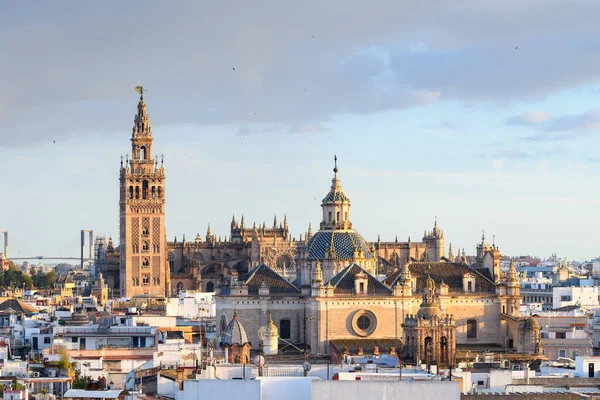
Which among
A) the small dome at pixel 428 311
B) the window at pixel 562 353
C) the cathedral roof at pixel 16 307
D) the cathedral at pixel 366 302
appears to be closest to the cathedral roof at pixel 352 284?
the cathedral at pixel 366 302

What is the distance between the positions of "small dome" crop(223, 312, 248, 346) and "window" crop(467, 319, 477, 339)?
14148 mm

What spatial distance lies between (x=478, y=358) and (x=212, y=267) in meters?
94.4

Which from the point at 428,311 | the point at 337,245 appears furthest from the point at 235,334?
the point at 337,245

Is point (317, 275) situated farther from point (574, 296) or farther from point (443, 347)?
point (574, 296)

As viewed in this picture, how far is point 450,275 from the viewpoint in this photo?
98.6 metres

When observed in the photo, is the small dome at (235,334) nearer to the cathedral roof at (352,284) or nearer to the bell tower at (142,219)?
the cathedral roof at (352,284)

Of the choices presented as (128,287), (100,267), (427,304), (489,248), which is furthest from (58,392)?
(100,267)

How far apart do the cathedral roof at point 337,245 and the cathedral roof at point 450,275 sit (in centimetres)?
256

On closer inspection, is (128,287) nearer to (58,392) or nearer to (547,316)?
(547,316)

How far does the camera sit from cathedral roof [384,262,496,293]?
98125 millimetres

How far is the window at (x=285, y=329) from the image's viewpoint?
314 feet

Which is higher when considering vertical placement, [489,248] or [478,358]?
[489,248]

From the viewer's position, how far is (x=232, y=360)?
83.2m

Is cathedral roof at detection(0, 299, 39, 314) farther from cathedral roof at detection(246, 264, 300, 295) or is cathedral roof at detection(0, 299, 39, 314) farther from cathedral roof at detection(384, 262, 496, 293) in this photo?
cathedral roof at detection(384, 262, 496, 293)
